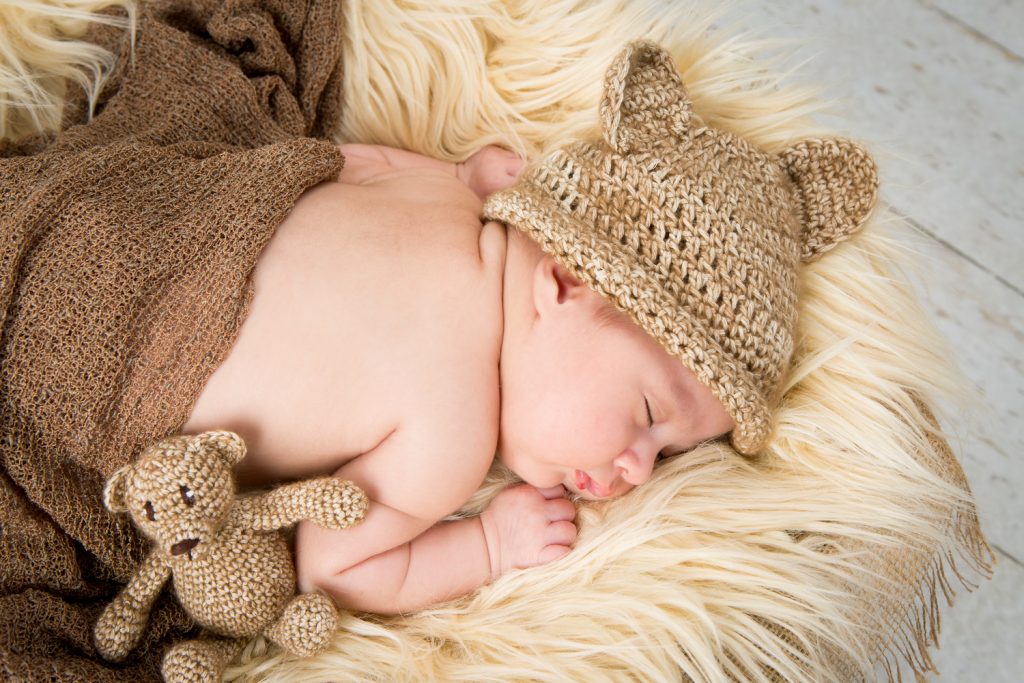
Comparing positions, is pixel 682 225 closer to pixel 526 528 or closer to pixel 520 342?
pixel 520 342

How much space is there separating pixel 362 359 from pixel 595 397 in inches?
11.3

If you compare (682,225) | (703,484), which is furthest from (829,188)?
(703,484)

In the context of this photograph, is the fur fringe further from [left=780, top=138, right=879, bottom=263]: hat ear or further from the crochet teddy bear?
[left=780, top=138, right=879, bottom=263]: hat ear

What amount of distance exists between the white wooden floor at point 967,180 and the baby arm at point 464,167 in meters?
0.54

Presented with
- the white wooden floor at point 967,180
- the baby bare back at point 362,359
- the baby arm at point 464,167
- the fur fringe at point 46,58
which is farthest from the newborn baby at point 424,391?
Result: the white wooden floor at point 967,180

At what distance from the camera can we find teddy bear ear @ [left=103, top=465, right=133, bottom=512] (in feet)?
3.27

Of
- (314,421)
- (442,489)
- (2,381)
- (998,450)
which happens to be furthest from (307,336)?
(998,450)

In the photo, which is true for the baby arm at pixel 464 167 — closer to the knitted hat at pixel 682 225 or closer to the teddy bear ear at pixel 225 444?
the knitted hat at pixel 682 225

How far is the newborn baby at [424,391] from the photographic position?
109 cm

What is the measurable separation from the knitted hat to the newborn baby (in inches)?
2.9

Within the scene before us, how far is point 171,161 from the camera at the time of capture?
1.19 metres

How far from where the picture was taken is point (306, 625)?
104 cm

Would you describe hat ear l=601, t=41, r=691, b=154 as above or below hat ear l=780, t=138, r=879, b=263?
above

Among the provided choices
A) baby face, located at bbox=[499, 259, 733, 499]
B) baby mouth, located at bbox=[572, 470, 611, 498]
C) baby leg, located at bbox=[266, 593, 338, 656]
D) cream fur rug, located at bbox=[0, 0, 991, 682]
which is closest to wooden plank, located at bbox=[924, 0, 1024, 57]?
cream fur rug, located at bbox=[0, 0, 991, 682]
